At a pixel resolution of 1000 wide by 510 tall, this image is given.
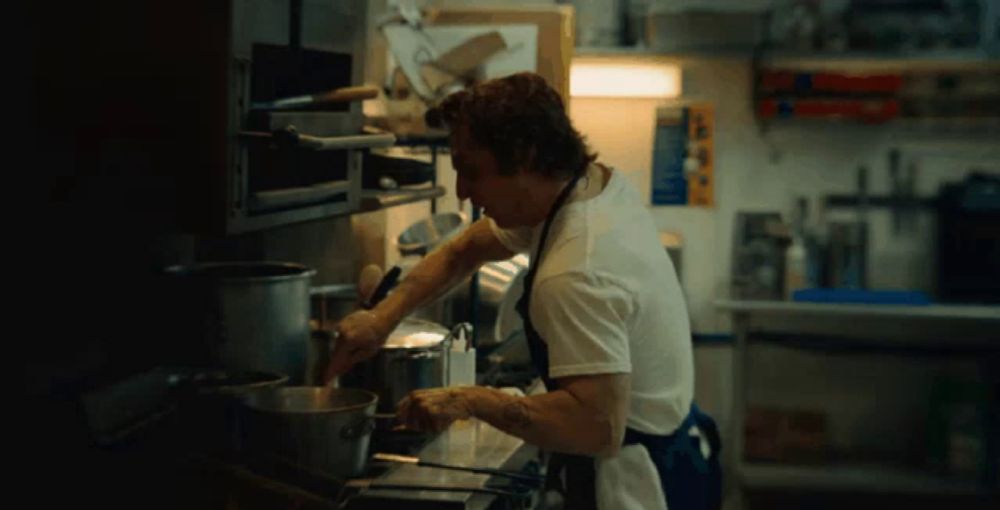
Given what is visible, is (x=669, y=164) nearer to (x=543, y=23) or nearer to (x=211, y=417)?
(x=543, y=23)

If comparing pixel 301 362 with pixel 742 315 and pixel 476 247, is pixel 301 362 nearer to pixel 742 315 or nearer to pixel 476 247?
pixel 476 247

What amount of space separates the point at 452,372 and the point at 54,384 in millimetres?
999

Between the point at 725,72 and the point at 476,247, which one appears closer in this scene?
the point at 476,247

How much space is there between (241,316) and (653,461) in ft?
2.42

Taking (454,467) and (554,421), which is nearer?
(554,421)

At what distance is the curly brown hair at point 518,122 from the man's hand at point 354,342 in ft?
1.37

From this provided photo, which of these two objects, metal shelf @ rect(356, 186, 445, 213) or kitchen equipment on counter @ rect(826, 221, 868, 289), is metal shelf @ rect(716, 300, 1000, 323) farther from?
metal shelf @ rect(356, 186, 445, 213)

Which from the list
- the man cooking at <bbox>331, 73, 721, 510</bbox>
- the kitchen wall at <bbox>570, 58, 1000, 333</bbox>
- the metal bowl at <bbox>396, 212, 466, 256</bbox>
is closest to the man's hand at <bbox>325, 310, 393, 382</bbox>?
the man cooking at <bbox>331, 73, 721, 510</bbox>

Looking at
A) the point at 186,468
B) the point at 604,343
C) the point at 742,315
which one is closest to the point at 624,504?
the point at 604,343

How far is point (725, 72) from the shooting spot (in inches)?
217

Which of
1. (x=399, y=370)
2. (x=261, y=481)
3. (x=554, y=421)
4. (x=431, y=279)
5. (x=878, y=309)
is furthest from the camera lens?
(x=878, y=309)

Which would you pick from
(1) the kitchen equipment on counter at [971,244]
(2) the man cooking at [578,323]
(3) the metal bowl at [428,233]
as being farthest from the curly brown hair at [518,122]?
(1) the kitchen equipment on counter at [971,244]

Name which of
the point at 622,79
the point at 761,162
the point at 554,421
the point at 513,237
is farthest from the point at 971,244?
the point at 554,421

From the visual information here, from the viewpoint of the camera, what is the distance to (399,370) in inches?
96.7
